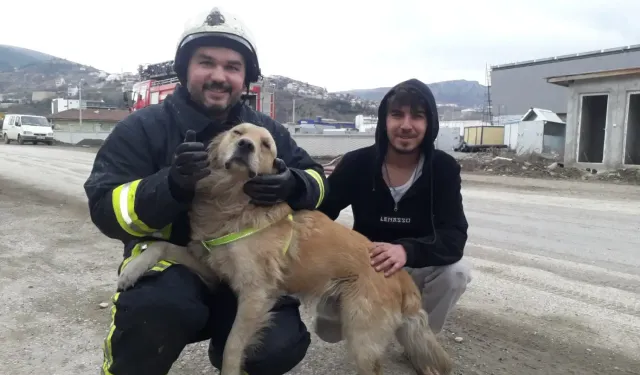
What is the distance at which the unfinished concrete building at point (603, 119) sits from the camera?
18.1 metres

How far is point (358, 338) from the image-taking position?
118 inches

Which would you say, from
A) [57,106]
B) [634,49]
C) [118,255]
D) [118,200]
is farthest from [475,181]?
[57,106]

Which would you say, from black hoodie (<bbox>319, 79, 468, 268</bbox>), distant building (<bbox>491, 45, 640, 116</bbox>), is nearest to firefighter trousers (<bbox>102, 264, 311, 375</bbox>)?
black hoodie (<bbox>319, 79, 468, 268</bbox>)

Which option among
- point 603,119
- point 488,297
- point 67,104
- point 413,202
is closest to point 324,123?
point 603,119

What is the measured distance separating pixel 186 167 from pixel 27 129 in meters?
38.1

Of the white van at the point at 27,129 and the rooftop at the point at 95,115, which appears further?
the rooftop at the point at 95,115

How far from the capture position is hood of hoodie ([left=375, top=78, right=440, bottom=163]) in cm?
350

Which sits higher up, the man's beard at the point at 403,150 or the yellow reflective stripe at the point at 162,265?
the man's beard at the point at 403,150

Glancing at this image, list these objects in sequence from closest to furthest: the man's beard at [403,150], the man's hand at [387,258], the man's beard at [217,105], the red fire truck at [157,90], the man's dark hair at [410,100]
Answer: the man's beard at [217,105], the man's hand at [387,258], the man's dark hair at [410,100], the man's beard at [403,150], the red fire truck at [157,90]

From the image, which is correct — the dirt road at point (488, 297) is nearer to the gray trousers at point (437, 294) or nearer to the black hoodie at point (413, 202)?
the gray trousers at point (437, 294)

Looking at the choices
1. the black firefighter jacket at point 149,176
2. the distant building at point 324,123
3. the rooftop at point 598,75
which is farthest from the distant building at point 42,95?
the black firefighter jacket at point 149,176

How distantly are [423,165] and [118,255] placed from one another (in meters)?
4.22

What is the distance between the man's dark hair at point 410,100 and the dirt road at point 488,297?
5.97 feet

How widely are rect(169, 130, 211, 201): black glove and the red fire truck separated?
628 inches
